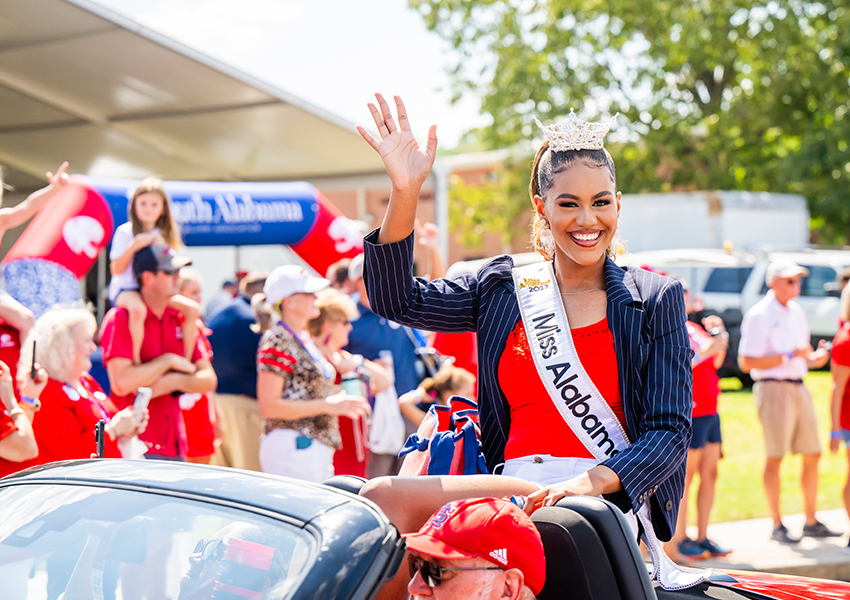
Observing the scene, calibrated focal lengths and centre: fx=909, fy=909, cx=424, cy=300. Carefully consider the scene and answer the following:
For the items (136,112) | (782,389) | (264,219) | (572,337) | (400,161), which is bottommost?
(782,389)

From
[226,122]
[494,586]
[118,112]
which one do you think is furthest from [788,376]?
[118,112]

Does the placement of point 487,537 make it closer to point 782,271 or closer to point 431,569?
point 431,569

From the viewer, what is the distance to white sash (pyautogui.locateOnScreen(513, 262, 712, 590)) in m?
2.23

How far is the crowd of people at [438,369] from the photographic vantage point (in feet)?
7.23

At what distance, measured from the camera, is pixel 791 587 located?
242 cm

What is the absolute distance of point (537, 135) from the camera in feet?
82.8

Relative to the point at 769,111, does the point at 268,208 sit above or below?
below

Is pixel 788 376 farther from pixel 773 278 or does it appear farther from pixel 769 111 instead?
pixel 769 111

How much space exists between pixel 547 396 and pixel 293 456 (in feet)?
9.98

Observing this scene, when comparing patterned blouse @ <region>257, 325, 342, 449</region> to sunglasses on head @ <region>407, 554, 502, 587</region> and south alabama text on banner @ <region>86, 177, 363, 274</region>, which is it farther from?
south alabama text on banner @ <region>86, 177, 363, 274</region>

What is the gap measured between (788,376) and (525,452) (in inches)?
214

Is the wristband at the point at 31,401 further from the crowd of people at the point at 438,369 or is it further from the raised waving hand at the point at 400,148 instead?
the raised waving hand at the point at 400,148

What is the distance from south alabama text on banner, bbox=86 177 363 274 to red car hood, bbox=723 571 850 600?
750 centimetres

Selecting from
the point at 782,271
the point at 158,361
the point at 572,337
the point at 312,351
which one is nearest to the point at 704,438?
the point at 782,271
